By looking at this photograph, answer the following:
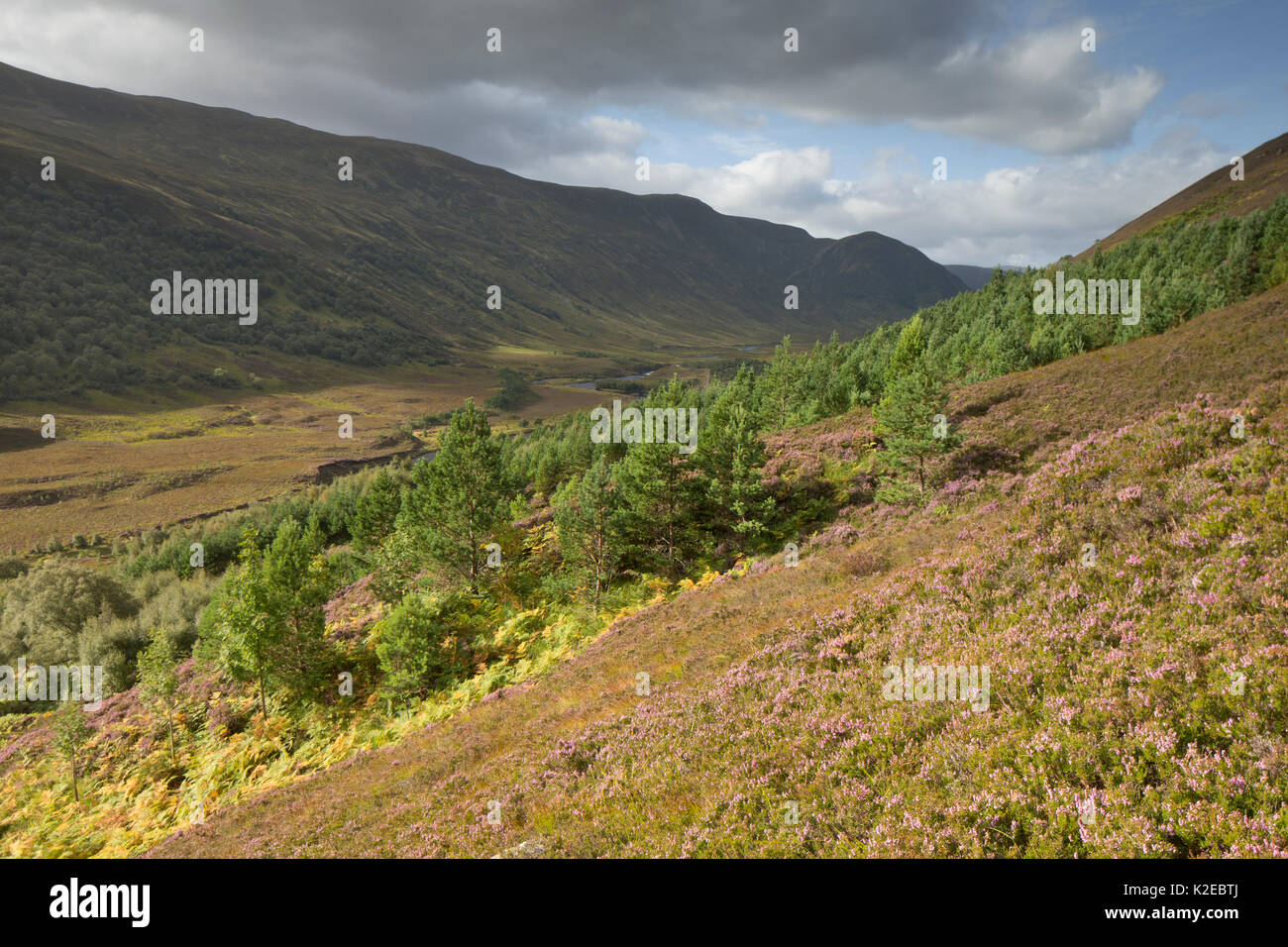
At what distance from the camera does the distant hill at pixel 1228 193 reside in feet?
343

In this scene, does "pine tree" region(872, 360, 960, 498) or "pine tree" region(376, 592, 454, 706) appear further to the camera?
"pine tree" region(376, 592, 454, 706)

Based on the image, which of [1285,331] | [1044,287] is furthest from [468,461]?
[1044,287]

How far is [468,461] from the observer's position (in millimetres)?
30641

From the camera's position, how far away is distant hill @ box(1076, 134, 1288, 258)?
343ft

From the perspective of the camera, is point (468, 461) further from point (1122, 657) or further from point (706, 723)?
point (1122, 657)

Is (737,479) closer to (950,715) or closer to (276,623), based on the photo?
(950,715)

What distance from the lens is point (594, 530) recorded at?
1027 inches

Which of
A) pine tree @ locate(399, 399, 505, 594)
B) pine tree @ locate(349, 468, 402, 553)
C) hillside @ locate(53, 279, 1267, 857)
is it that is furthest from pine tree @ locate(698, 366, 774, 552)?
pine tree @ locate(349, 468, 402, 553)

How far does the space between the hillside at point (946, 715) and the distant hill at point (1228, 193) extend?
134m

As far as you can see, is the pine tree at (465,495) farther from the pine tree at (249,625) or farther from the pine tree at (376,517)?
the pine tree at (376,517)

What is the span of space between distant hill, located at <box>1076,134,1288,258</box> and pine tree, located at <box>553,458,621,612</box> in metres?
134

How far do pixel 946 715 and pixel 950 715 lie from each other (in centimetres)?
6

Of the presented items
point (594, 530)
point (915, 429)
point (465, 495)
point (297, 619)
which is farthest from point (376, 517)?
point (915, 429)

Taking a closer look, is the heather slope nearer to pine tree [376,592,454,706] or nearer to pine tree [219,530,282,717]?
pine tree [376,592,454,706]
